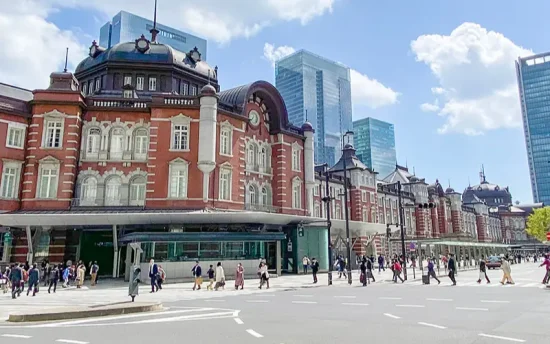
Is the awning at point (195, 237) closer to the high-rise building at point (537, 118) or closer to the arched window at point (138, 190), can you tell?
the arched window at point (138, 190)

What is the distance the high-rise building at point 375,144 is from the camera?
136875 millimetres

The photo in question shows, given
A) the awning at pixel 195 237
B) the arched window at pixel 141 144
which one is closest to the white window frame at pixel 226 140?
the arched window at pixel 141 144

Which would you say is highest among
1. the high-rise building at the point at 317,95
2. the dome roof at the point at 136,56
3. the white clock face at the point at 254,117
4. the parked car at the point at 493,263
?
the high-rise building at the point at 317,95

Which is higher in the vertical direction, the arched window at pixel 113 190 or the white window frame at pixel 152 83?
the white window frame at pixel 152 83

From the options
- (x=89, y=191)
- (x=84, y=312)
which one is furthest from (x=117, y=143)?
(x=84, y=312)

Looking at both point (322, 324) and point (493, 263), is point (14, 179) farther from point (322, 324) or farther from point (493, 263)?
point (493, 263)

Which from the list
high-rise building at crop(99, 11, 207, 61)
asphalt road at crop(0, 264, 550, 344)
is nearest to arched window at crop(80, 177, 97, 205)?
asphalt road at crop(0, 264, 550, 344)

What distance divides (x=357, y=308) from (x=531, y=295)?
7.82 m

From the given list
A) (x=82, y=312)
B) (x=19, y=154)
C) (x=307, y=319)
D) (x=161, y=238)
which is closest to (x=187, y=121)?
(x=161, y=238)

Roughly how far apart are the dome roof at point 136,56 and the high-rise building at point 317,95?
9870 cm

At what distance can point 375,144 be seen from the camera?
457 ft

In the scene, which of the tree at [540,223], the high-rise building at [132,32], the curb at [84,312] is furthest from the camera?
the high-rise building at [132,32]

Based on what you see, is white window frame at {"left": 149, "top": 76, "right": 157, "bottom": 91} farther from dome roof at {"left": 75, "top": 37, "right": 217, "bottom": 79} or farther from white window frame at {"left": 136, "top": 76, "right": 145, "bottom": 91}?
dome roof at {"left": 75, "top": 37, "right": 217, "bottom": 79}

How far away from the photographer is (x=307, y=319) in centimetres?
1098
